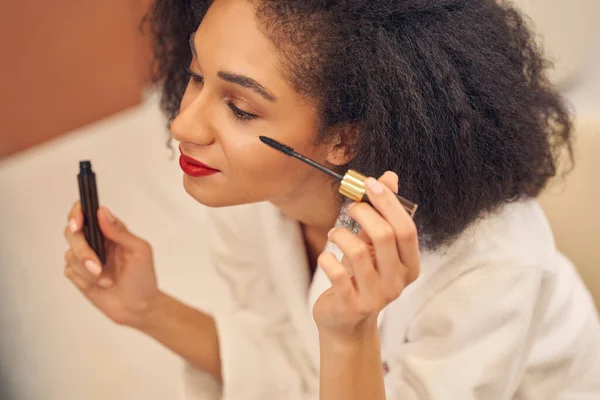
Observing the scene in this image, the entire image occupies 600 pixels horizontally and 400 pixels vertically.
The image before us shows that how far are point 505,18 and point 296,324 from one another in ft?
1.60

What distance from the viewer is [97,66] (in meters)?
1.47

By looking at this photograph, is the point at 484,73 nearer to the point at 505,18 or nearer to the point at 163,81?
the point at 505,18

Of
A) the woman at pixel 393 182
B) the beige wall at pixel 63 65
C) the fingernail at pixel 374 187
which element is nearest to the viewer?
the fingernail at pixel 374 187

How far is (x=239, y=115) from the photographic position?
1.83ft

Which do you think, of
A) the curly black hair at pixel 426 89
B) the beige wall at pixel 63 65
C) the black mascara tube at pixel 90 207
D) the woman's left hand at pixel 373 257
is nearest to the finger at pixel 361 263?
the woman's left hand at pixel 373 257

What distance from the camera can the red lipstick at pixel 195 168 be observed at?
599 millimetres

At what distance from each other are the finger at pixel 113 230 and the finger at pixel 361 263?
355 mm

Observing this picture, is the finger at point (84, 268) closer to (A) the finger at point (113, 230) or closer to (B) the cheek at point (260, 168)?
(A) the finger at point (113, 230)

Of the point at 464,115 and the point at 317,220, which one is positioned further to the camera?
the point at 317,220

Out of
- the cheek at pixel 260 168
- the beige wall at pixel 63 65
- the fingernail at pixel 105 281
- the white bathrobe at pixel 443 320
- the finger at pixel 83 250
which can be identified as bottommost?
the white bathrobe at pixel 443 320

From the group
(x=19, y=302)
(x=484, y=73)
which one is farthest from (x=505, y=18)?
(x=19, y=302)

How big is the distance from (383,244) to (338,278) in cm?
5

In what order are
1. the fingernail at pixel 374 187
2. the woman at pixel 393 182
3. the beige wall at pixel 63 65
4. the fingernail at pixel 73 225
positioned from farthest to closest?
the beige wall at pixel 63 65
the fingernail at pixel 73 225
the woman at pixel 393 182
the fingernail at pixel 374 187

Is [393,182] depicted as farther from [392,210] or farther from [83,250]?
[83,250]
